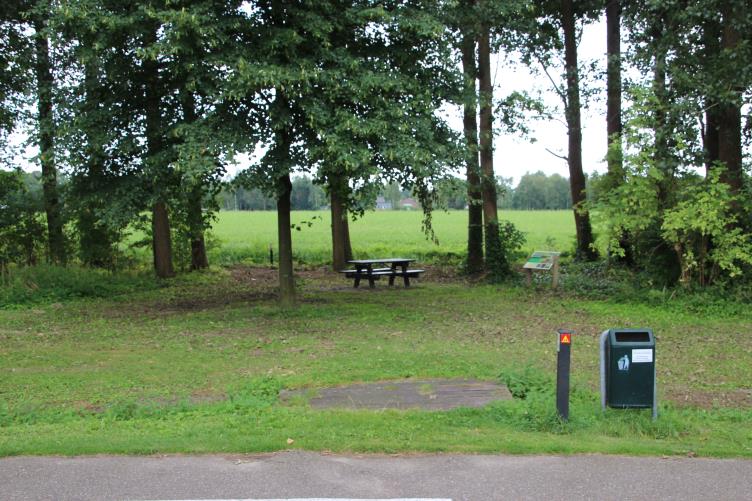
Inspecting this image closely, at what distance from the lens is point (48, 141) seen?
12.4 meters

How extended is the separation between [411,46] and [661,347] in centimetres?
662

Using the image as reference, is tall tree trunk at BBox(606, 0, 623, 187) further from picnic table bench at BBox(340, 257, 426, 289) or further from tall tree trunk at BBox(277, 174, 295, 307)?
tall tree trunk at BBox(277, 174, 295, 307)

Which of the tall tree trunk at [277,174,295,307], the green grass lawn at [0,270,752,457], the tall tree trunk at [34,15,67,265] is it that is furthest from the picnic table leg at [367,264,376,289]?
the tall tree trunk at [34,15,67,265]

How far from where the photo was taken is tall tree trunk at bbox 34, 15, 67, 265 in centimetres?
1218

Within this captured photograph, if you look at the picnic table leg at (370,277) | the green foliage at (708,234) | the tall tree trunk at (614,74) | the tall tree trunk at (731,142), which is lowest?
the picnic table leg at (370,277)

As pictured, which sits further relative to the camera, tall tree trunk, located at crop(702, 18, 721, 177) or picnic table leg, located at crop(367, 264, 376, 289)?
picnic table leg, located at crop(367, 264, 376, 289)

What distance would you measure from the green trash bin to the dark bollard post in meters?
0.44

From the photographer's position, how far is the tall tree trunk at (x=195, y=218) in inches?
456

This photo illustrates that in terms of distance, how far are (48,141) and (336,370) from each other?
26.0 feet

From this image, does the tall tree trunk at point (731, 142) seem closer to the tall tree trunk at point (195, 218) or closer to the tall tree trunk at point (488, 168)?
the tall tree trunk at point (488, 168)

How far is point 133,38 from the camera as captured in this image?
1135 cm

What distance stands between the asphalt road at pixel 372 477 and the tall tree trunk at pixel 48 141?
27.7ft

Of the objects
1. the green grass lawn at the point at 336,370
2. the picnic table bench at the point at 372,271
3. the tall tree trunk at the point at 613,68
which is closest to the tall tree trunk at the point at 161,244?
the green grass lawn at the point at 336,370

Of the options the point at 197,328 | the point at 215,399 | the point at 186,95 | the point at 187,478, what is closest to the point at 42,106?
the point at 186,95
